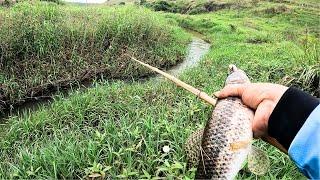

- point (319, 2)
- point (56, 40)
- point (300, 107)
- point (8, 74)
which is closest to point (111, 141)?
point (300, 107)

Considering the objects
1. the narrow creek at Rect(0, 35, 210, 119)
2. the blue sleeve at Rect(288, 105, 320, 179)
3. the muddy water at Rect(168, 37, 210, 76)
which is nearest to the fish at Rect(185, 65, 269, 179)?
the blue sleeve at Rect(288, 105, 320, 179)

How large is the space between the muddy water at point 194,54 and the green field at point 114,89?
0.27m

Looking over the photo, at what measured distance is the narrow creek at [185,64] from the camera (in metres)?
8.33

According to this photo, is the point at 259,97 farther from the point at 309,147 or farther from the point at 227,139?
the point at 309,147

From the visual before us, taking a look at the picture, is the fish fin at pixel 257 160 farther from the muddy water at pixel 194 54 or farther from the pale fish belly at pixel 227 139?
the muddy water at pixel 194 54

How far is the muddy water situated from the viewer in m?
12.0

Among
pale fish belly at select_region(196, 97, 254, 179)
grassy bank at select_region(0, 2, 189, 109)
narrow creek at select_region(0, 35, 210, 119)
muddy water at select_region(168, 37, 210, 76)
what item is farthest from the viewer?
muddy water at select_region(168, 37, 210, 76)

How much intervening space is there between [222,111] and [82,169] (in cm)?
291

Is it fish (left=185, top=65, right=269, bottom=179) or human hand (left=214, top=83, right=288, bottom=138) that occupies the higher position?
human hand (left=214, top=83, right=288, bottom=138)

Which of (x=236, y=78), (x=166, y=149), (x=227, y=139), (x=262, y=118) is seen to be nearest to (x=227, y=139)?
(x=227, y=139)

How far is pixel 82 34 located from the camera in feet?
34.2

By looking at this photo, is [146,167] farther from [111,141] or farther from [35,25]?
[35,25]

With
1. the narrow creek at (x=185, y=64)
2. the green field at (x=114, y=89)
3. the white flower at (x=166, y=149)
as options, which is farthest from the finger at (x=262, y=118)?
the narrow creek at (x=185, y=64)

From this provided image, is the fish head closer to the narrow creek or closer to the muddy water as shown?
the narrow creek
